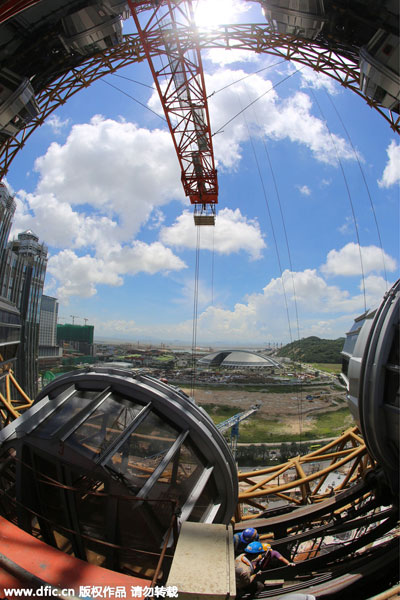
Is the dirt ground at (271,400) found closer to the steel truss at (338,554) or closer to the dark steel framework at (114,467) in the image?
the steel truss at (338,554)

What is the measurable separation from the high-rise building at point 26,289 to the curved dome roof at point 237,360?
64.9 metres

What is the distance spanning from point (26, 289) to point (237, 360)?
74.1 m

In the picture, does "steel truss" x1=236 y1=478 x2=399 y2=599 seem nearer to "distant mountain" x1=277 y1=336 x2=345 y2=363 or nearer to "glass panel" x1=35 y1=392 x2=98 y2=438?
"glass panel" x1=35 y1=392 x2=98 y2=438

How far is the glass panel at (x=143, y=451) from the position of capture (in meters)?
5.77

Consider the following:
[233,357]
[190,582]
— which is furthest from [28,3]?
[233,357]

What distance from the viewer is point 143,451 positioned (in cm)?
629

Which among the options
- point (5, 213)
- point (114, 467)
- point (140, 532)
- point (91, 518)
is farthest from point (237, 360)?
point (114, 467)

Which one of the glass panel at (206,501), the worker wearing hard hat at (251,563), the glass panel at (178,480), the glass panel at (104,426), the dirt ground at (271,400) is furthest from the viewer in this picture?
the dirt ground at (271,400)

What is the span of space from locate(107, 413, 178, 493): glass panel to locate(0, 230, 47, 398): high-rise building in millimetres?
35789

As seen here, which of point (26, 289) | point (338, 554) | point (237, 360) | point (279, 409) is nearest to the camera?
point (338, 554)

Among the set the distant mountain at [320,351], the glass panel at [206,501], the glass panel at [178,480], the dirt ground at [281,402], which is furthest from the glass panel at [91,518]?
the distant mountain at [320,351]

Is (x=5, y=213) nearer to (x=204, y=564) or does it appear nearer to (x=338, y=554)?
(x=204, y=564)

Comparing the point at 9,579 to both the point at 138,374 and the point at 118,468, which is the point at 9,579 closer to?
the point at 118,468

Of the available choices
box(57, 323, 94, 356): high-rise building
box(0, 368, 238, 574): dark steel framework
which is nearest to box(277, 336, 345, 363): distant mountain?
→ box(57, 323, 94, 356): high-rise building
